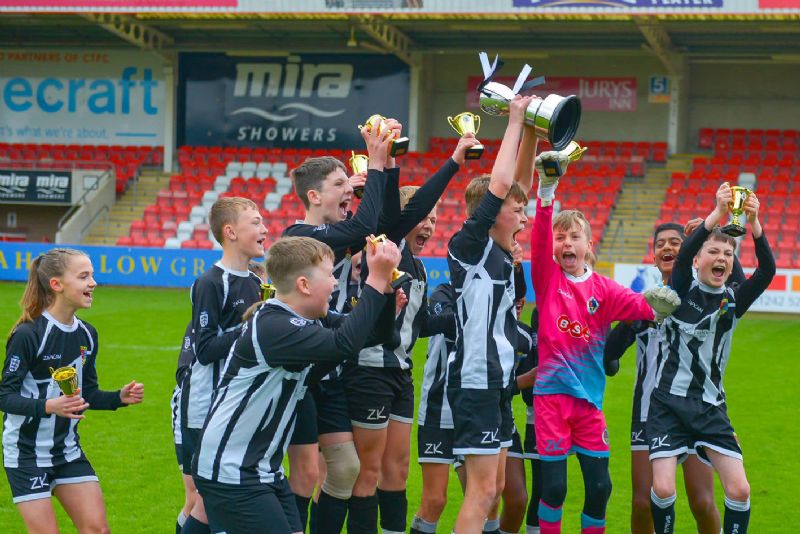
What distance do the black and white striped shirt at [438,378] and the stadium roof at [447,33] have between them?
1667cm

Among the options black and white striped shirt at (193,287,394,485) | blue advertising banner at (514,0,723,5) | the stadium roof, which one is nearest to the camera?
black and white striped shirt at (193,287,394,485)

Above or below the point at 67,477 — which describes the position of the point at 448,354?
above

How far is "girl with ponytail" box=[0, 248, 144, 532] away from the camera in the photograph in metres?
→ 4.70

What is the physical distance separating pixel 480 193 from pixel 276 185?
20.3 m

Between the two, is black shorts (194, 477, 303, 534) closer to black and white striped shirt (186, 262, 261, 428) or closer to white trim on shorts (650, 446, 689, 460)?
black and white striped shirt (186, 262, 261, 428)

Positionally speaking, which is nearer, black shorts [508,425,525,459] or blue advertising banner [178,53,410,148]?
black shorts [508,425,525,459]

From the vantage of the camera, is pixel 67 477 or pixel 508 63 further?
pixel 508 63

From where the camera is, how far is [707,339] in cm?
544

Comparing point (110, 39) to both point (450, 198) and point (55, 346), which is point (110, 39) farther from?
point (55, 346)

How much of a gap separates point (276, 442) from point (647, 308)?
2.22 metres

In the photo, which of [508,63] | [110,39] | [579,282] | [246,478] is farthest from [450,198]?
[246,478]

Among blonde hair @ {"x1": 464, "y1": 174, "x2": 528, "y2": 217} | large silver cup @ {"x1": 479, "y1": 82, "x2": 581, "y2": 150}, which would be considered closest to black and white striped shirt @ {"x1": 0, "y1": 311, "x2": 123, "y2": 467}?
blonde hair @ {"x1": 464, "y1": 174, "x2": 528, "y2": 217}

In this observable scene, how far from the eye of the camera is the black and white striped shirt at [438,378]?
5.43 meters

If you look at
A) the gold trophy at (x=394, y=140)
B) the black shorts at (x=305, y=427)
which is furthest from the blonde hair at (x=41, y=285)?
the gold trophy at (x=394, y=140)
